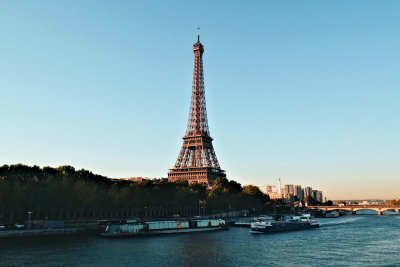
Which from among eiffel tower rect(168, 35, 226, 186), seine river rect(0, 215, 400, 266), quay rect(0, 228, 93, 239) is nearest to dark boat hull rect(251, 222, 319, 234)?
seine river rect(0, 215, 400, 266)

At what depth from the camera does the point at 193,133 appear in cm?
18688

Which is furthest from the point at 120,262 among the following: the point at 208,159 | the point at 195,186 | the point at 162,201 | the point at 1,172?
the point at 208,159

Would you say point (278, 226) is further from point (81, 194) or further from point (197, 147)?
point (197, 147)

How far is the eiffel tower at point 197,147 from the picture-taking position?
182 m

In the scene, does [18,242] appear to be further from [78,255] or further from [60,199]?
[60,199]

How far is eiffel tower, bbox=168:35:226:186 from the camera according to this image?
18250 cm

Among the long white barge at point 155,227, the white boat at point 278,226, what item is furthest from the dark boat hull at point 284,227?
the long white barge at point 155,227

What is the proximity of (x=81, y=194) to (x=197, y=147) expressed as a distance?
86979 mm

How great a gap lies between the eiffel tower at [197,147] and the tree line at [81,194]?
1948cm

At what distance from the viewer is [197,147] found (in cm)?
18538

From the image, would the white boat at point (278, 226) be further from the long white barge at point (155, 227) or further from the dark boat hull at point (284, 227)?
the long white barge at point (155, 227)

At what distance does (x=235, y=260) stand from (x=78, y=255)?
69.6ft

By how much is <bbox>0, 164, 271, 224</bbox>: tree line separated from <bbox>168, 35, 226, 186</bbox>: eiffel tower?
19.5 meters

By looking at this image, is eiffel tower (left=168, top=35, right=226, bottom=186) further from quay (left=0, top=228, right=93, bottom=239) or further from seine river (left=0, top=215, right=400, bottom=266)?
seine river (left=0, top=215, right=400, bottom=266)
